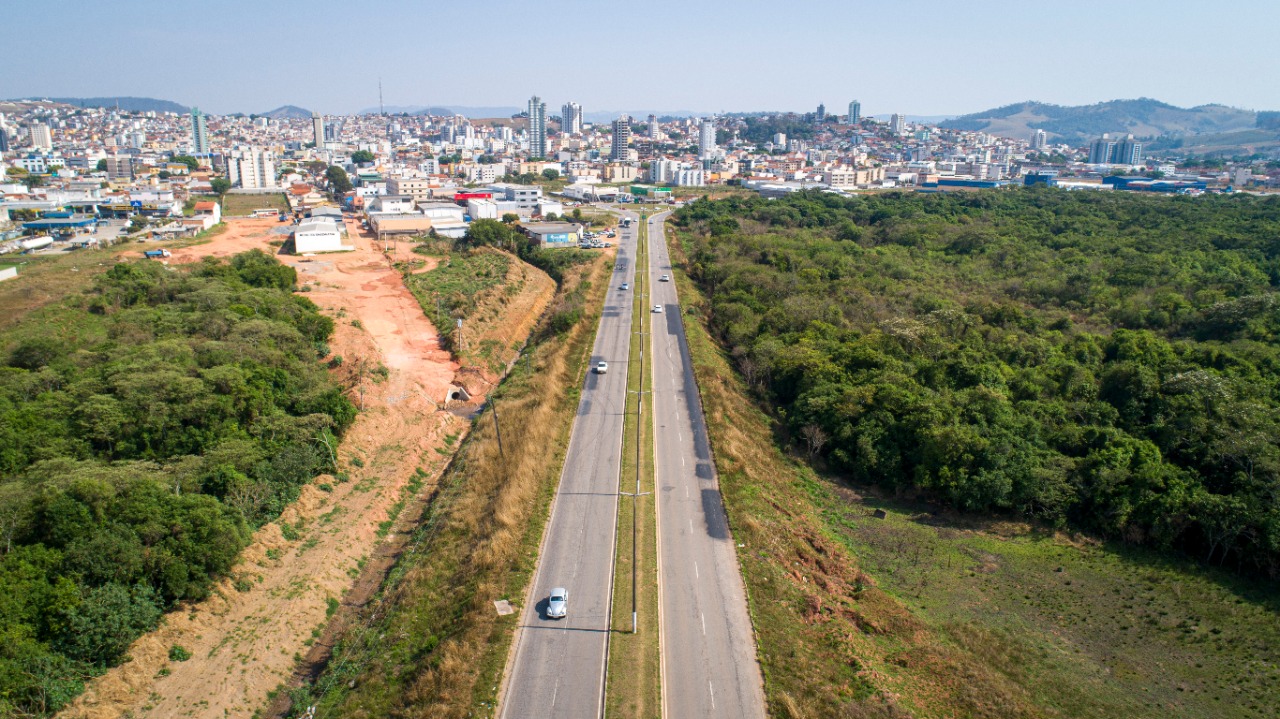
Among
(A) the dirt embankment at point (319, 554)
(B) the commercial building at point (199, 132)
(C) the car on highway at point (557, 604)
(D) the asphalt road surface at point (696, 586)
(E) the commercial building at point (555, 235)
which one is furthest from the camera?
(B) the commercial building at point (199, 132)

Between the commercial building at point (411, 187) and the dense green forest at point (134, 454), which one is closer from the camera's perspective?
the dense green forest at point (134, 454)

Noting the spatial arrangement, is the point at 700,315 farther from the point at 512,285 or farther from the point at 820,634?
the point at 820,634

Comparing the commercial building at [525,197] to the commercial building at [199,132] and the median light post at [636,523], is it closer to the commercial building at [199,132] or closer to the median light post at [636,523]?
the median light post at [636,523]

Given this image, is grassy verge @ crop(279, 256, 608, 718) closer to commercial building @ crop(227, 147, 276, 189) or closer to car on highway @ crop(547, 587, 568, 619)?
car on highway @ crop(547, 587, 568, 619)

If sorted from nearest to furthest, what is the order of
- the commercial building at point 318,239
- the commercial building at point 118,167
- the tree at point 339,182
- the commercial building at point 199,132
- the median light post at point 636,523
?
the median light post at point 636,523, the commercial building at point 318,239, the tree at point 339,182, the commercial building at point 118,167, the commercial building at point 199,132

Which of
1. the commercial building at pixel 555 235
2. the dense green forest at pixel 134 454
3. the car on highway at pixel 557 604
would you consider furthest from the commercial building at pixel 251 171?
the car on highway at pixel 557 604

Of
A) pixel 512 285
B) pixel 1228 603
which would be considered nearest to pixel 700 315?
pixel 512 285
